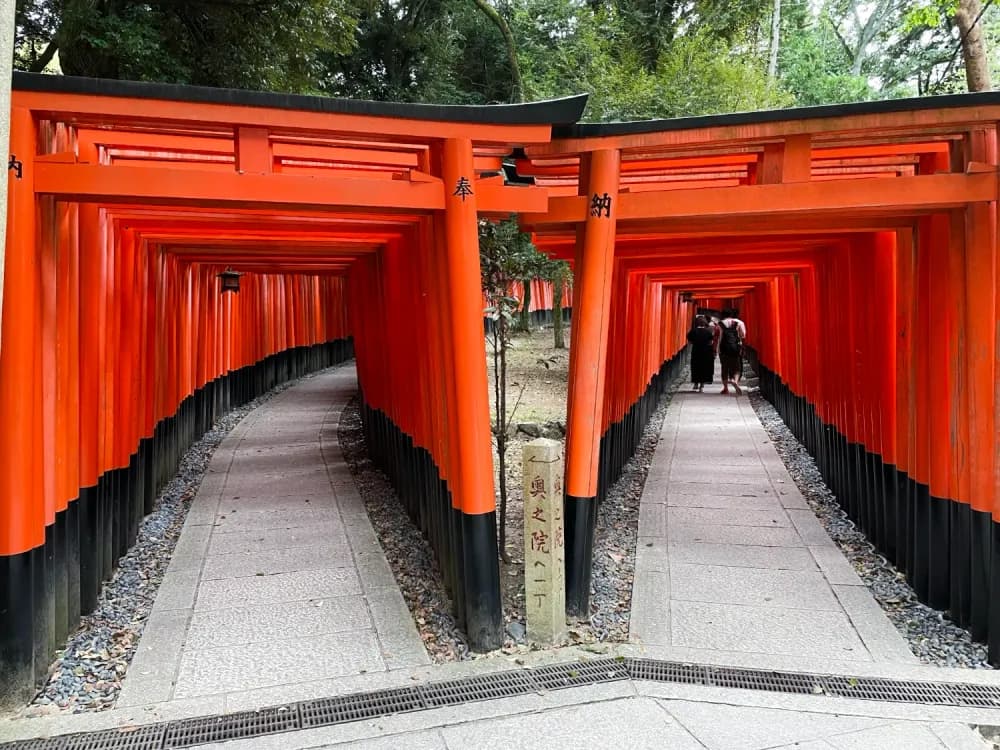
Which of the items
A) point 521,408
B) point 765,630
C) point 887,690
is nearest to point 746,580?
point 765,630

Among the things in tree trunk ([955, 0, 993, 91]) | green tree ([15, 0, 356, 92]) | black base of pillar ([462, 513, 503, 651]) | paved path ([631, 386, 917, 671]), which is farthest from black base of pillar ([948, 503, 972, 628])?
green tree ([15, 0, 356, 92])

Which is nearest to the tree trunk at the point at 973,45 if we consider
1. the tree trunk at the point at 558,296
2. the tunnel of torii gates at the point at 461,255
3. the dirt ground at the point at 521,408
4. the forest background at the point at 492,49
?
the forest background at the point at 492,49

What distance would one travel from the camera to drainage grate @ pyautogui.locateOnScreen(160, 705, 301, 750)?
340 cm

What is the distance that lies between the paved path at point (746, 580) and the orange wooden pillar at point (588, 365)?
51 centimetres

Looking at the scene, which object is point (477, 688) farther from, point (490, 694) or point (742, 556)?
point (742, 556)

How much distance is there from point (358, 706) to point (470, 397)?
5.36ft

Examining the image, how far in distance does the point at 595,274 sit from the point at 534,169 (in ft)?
3.59

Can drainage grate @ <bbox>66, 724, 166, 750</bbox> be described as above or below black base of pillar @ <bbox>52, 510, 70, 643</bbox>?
below

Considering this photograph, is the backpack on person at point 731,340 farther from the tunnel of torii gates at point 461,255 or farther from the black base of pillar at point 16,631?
the black base of pillar at point 16,631

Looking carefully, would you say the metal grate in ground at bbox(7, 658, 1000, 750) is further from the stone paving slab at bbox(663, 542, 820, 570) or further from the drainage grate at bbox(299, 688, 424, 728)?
the stone paving slab at bbox(663, 542, 820, 570)

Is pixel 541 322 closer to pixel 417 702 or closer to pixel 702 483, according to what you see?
pixel 702 483

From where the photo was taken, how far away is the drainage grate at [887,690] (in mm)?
3746

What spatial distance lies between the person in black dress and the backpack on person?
0.30m

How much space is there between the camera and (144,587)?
541 centimetres
